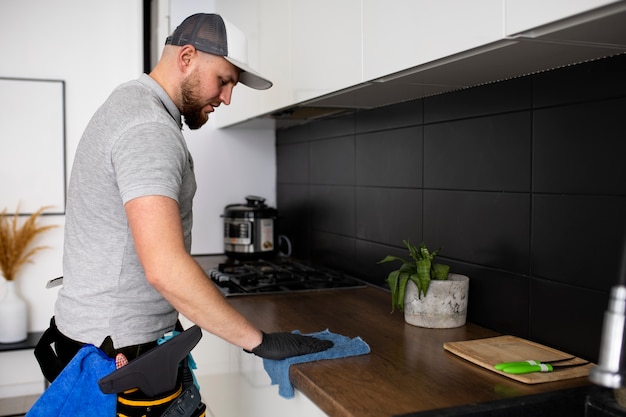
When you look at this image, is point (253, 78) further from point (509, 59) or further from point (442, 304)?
point (442, 304)

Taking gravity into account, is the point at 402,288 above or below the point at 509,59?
below

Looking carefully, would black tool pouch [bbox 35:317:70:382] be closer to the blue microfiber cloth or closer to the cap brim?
the blue microfiber cloth

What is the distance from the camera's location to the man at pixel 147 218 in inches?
50.3

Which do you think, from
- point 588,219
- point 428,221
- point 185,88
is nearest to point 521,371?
point 588,219

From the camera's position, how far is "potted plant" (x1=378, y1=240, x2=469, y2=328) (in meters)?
1.78

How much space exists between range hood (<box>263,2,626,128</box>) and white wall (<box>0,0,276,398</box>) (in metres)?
1.26

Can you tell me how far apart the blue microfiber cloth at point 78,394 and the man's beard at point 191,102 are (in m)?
0.61

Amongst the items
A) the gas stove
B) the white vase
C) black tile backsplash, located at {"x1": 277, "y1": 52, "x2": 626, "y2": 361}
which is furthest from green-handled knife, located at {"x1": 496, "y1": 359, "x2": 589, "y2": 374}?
the white vase

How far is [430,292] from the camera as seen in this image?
1792 mm

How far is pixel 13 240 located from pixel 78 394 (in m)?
2.31

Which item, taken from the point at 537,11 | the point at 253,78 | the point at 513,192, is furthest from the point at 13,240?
the point at 537,11

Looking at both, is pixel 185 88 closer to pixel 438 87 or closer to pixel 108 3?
pixel 438 87

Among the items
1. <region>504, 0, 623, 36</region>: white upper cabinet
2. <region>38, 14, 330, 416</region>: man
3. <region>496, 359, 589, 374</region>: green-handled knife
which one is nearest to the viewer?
<region>504, 0, 623, 36</region>: white upper cabinet

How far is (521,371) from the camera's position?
138 cm
